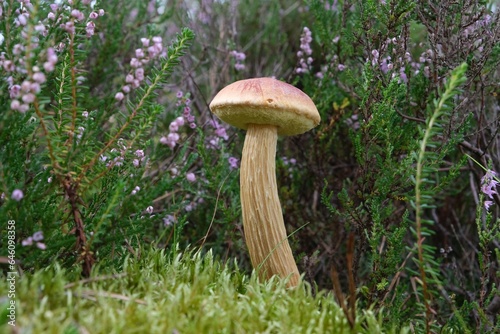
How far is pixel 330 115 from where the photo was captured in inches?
97.7

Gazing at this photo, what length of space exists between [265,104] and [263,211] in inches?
16.7

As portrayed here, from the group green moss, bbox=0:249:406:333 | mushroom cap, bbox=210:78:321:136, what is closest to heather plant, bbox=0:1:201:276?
green moss, bbox=0:249:406:333

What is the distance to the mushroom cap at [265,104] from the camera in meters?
1.50

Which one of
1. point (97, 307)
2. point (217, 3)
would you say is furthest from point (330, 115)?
point (97, 307)

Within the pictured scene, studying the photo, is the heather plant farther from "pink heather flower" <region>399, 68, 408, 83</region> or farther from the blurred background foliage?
"pink heather flower" <region>399, 68, 408, 83</region>

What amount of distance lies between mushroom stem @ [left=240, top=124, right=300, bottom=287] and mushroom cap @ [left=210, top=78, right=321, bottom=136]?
8 cm

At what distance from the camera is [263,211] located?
5.49 feet

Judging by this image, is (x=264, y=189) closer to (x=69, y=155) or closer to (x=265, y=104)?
(x=265, y=104)

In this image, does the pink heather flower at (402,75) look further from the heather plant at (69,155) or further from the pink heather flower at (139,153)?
the pink heather flower at (139,153)

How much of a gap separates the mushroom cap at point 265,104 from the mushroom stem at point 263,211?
8cm

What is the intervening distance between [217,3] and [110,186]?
214 cm

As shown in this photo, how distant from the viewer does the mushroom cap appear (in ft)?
4.92

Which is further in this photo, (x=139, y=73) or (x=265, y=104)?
(x=265, y=104)

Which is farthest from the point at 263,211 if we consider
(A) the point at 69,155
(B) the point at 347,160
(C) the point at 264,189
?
(B) the point at 347,160
